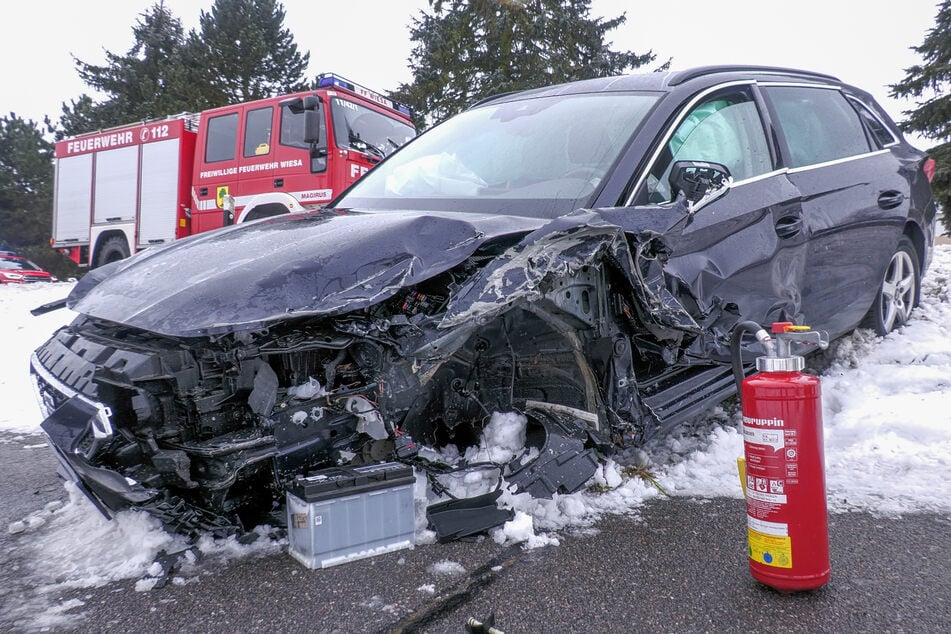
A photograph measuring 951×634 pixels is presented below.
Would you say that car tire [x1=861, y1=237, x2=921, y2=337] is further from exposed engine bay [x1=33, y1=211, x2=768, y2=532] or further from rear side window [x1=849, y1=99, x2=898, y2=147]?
exposed engine bay [x1=33, y1=211, x2=768, y2=532]

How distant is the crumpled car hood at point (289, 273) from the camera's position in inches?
74.5

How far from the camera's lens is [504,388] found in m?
2.54

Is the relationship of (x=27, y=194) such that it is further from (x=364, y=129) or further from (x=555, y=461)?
(x=555, y=461)

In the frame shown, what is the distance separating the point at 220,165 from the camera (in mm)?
9102

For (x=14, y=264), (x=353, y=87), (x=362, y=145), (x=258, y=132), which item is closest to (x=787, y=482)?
(x=362, y=145)

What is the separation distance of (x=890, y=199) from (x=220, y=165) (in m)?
7.93

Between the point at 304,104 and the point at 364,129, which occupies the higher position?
the point at 304,104

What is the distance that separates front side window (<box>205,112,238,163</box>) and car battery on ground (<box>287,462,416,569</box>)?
25.6ft

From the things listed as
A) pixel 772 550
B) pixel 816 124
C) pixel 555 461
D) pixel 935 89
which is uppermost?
pixel 935 89

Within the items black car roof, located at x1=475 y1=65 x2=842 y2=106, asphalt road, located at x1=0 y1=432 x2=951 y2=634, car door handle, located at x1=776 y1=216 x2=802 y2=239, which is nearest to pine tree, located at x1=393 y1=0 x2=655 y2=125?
black car roof, located at x1=475 y1=65 x2=842 y2=106

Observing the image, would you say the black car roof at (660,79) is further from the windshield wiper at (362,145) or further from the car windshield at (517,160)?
the windshield wiper at (362,145)

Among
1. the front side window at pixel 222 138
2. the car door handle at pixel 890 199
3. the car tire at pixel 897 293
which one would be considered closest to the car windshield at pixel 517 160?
the car door handle at pixel 890 199

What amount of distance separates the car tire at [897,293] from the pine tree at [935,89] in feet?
64.3

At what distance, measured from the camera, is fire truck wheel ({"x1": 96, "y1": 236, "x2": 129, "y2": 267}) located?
447 inches
